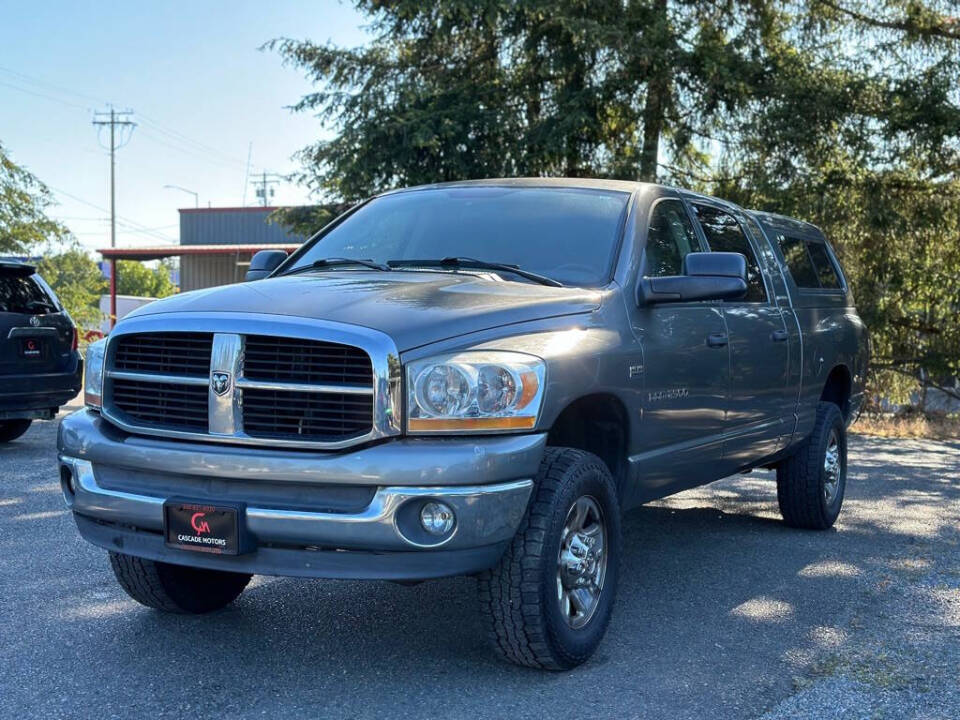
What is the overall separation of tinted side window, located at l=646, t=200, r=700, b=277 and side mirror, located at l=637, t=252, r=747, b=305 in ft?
0.63

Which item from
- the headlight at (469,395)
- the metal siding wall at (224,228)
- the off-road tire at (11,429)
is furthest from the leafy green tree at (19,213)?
the metal siding wall at (224,228)

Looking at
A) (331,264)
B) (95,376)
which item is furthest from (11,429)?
(95,376)

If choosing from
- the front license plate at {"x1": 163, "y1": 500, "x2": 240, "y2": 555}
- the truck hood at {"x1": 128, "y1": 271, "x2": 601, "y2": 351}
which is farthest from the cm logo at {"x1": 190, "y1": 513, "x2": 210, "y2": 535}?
the truck hood at {"x1": 128, "y1": 271, "x2": 601, "y2": 351}

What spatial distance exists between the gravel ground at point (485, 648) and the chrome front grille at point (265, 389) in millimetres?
916

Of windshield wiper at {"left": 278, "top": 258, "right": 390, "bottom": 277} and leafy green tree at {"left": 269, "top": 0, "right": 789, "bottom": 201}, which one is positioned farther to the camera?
leafy green tree at {"left": 269, "top": 0, "right": 789, "bottom": 201}

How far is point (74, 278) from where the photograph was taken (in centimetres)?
2658

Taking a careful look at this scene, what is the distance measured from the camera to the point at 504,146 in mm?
17359

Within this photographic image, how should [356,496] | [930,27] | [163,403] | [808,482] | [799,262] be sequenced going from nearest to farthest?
[356,496] → [163,403] → [808,482] → [799,262] → [930,27]

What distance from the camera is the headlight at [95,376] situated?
14.2 feet

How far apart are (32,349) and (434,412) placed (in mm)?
6947

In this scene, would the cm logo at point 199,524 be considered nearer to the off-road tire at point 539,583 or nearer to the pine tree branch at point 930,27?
the off-road tire at point 539,583

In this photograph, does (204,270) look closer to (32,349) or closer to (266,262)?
(32,349)

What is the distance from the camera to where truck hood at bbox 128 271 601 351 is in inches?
153

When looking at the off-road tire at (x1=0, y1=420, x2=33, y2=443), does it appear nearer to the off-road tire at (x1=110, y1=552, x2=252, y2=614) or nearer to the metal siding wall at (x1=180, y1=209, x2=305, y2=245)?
the off-road tire at (x1=110, y1=552, x2=252, y2=614)
